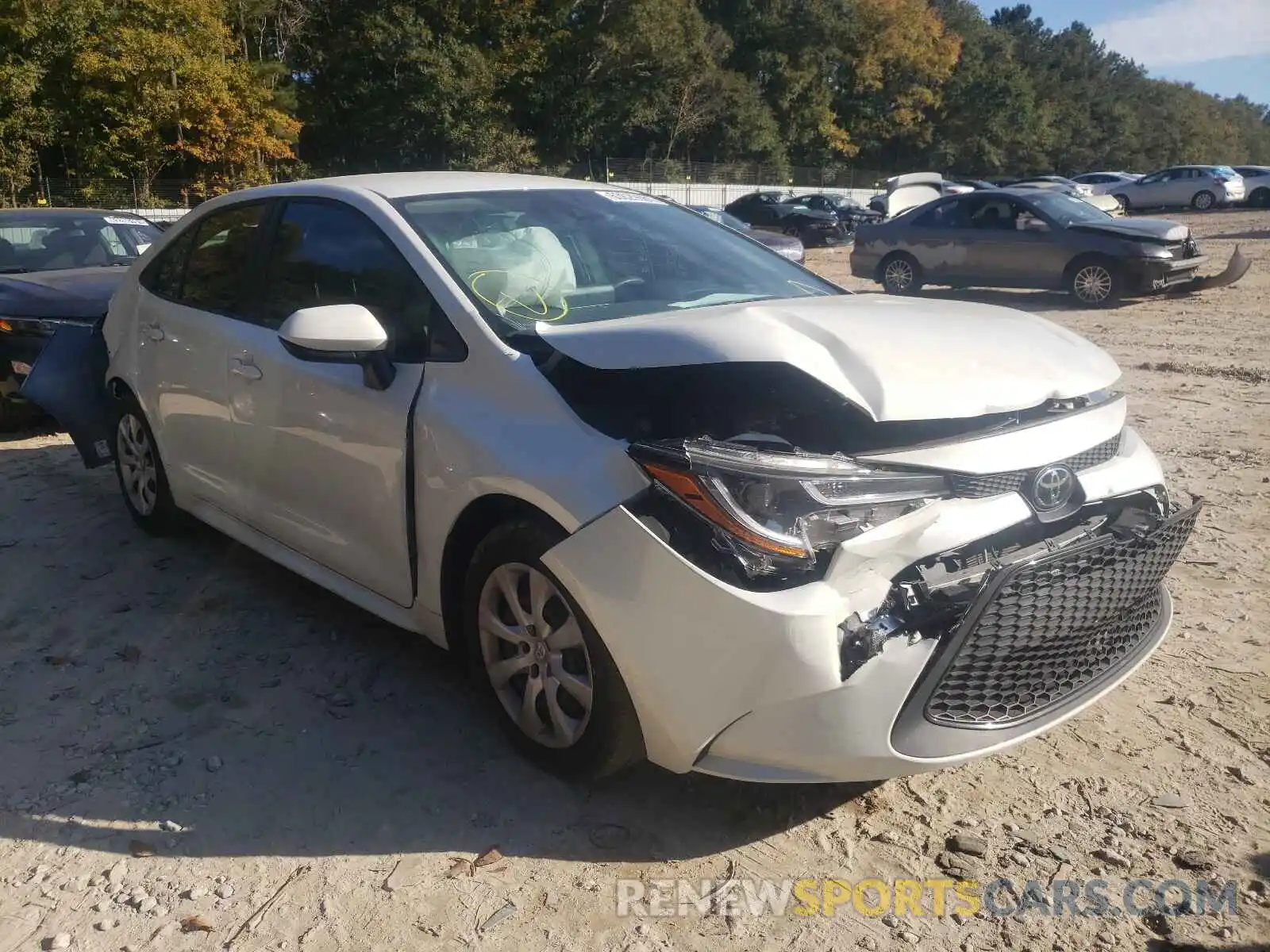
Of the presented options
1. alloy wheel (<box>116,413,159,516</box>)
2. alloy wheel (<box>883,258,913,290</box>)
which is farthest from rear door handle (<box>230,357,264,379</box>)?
alloy wheel (<box>883,258,913,290</box>)

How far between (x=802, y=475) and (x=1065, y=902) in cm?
120

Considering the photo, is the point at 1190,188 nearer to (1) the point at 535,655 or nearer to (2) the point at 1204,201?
(2) the point at 1204,201

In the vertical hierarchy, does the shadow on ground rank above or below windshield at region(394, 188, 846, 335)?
below

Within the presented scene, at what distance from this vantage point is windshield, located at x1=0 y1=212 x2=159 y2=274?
7.91 metres

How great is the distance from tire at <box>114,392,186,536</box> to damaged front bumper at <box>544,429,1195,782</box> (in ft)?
9.78

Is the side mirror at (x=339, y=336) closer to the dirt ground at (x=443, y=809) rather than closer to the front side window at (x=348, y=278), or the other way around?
the front side window at (x=348, y=278)

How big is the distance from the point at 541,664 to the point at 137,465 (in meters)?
3.12

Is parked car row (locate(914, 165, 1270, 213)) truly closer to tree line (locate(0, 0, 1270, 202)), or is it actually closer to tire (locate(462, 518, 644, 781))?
tree line (locate(0, 0, 1270, 202))

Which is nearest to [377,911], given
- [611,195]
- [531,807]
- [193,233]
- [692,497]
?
[531,807]

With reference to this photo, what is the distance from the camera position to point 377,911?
8.32 ft

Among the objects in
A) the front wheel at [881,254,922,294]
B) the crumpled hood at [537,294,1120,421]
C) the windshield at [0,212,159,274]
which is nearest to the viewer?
the crumpled hood at [537,294,1120,421]

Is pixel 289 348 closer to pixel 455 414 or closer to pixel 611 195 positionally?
pixel 455 414

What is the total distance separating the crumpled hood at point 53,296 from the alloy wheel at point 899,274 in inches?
434

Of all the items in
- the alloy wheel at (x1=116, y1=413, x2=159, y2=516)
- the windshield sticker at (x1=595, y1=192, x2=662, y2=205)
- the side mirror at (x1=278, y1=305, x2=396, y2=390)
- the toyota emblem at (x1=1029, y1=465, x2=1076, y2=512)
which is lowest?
the alloy wheel at (x1=116, y1=413, x2=159, y2=516)
